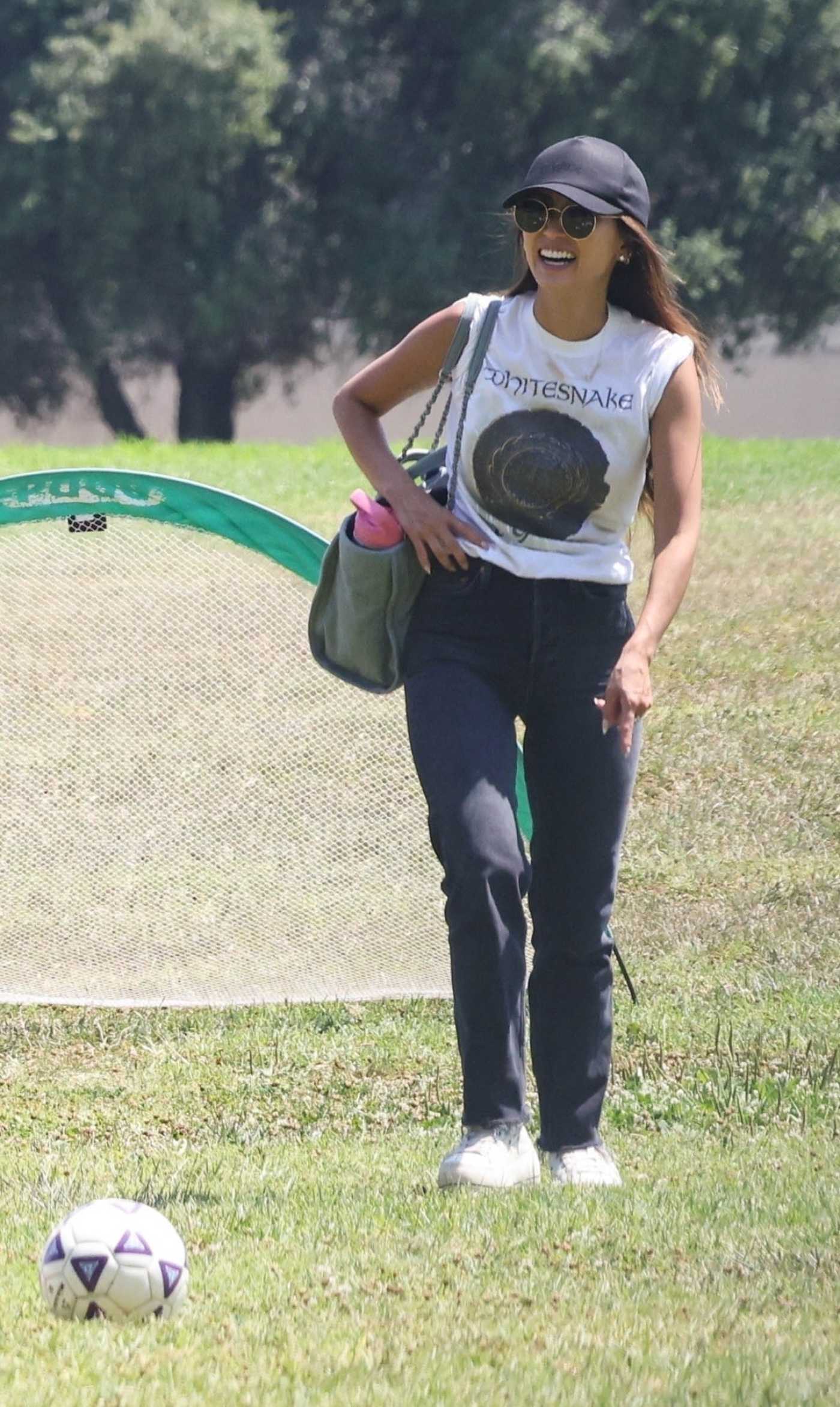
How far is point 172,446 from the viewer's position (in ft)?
71.8

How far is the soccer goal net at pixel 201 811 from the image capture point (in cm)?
606

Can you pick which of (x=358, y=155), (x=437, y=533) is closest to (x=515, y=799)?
(x=437, y=533)

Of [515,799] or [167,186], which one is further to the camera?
[167,186]

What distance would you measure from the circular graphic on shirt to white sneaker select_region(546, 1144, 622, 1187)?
4.30 ft

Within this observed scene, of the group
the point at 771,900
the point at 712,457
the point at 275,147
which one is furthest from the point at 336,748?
the point at 275,147

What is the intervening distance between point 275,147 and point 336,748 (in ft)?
94.8

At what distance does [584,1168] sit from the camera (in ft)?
13.4

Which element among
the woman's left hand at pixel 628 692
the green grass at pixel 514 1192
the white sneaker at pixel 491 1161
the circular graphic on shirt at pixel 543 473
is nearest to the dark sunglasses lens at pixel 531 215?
the circular graphic on shirt at pixel 543 473

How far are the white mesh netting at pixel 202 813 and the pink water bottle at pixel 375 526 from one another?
1865 millimetres

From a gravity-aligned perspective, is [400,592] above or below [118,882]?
above

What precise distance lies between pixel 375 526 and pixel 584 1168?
4.72ft

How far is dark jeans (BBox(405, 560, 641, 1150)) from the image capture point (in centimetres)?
391

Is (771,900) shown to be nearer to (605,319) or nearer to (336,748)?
(336,748)

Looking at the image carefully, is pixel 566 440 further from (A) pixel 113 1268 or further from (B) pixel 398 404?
(A) pixel 113 1268
